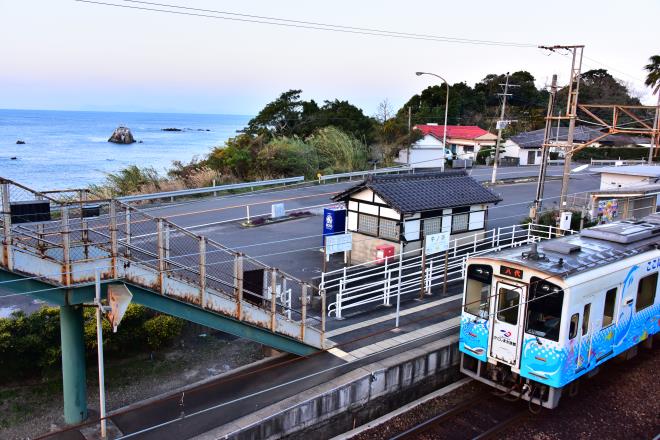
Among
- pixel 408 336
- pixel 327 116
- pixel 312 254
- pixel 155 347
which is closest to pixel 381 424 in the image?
pixel 408 336

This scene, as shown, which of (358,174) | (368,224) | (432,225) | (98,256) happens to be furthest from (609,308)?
(358,174)

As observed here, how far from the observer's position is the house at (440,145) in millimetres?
46644

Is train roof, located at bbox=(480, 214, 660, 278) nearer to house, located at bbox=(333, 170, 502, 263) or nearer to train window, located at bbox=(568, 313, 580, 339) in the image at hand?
Result: train window, located at bbox=(568, 313, 580, 339)

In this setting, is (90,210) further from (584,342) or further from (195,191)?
(195,191)

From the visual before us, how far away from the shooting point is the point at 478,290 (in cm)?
1076

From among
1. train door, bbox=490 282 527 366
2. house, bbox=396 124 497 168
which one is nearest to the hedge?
train door, bbox=490 282 527 366

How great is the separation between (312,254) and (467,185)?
5947 mm

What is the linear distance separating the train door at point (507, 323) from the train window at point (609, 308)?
195cm

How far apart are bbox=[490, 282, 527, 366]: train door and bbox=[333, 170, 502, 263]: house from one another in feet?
20.4

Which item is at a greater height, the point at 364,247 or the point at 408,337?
the point at 364,247

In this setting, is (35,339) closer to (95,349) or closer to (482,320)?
(95,349)

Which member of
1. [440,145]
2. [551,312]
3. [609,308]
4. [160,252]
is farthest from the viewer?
[440,145]

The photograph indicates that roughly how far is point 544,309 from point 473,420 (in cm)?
246

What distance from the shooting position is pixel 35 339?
10445mm
